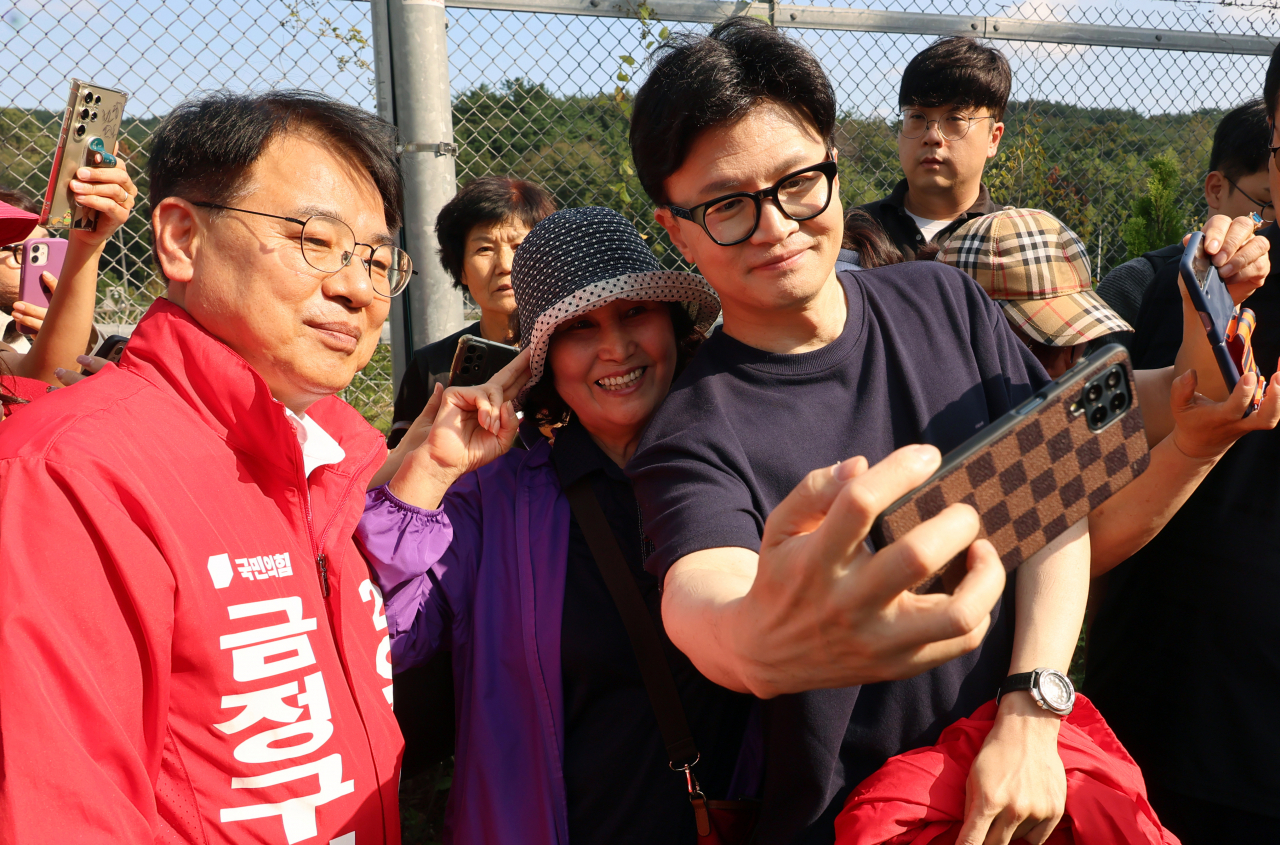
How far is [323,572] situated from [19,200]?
2180 mm

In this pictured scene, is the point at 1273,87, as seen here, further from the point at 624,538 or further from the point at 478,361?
the point at 478,361

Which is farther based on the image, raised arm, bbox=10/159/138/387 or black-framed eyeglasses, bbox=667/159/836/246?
raised arm, bbox=10/159/138/387

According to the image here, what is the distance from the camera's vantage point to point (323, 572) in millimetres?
1438

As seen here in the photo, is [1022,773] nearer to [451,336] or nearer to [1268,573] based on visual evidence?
[1268,573]

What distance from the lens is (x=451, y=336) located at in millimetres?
2945

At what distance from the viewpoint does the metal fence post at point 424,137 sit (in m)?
2.73

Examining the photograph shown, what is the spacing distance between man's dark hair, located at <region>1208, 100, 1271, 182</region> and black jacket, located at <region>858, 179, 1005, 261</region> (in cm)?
81

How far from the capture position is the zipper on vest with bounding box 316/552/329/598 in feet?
4.70

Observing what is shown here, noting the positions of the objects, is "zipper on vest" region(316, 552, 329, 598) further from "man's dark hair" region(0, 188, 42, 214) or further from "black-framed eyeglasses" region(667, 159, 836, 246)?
"man's dark hair" region(0, 188, 42, 214)

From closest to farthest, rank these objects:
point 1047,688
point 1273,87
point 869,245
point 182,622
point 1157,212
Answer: point 182,622 < point 1047,688 < point 1273,87 < point 869,245 < point 1157,212

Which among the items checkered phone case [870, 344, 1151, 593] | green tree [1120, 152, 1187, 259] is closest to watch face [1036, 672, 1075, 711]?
checkered phone case [870, 344, 1151, 593]

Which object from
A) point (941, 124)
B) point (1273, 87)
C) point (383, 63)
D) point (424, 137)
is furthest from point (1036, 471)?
point (941, 124)

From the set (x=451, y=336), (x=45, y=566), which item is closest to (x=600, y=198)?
(x=451, y=336)

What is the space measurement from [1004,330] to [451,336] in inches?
73.2
